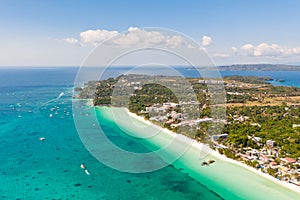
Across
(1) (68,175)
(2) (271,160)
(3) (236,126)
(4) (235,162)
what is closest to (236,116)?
(3) (236,126)

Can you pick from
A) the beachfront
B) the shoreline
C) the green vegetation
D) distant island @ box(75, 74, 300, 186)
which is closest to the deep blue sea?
the beachfront

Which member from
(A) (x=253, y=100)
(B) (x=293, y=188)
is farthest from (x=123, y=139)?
(A) (x=253, y=100)

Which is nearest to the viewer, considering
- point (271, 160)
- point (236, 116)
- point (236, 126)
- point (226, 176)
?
point (226, 176)

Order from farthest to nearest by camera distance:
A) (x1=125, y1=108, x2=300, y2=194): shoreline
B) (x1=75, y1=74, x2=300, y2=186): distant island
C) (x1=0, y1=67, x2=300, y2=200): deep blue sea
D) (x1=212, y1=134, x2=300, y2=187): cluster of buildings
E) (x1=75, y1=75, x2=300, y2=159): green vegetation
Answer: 1. (x1=75, y1=75, x2=300, y2=159): green vegetation
2. (x1=75, y1=74, x2=300, y2=186): distant island
3. (x1=212, y1=134, x2=300, y2=187): cluster of buildings
4. (x1=125, y1=108, x2=300, y2=194): shoreline
5. (x1=0, y1=67, x2=300, y2=200): deep blue sea

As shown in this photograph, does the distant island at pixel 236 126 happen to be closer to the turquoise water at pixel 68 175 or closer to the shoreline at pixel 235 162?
the shoreline at pixel 235 162

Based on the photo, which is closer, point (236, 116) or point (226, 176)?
point (226, 176)

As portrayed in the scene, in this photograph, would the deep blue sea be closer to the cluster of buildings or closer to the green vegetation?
the green vegetation

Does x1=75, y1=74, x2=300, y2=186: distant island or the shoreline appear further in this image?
x1=75, y1=74, x2=300, y2=186: distant island

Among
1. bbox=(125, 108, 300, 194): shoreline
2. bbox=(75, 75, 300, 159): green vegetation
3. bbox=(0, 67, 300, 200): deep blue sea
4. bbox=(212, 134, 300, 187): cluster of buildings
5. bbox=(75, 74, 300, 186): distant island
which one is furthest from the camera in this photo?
bbox=(75, 75, 300, 159): green vegetation

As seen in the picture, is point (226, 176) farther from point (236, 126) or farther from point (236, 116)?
point (236, 116)

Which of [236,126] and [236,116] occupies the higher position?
[236,126]

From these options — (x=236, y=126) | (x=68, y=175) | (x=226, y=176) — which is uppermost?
(x=236, y=126)
